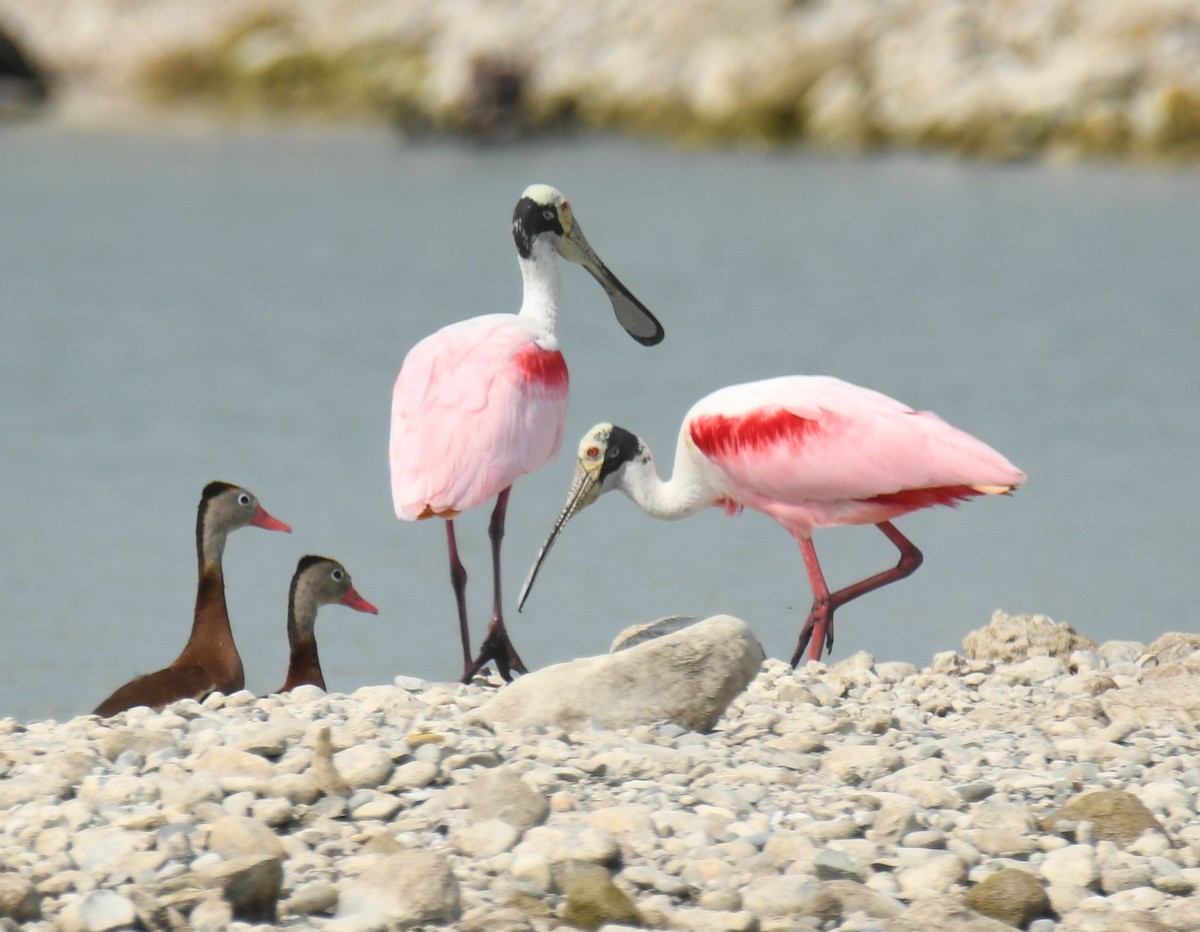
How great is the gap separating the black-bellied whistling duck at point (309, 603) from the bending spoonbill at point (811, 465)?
0.77m

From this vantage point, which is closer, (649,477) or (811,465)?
(811,465)

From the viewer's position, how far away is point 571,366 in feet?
57.0

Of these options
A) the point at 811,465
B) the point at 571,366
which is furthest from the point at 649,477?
the point at 571,366

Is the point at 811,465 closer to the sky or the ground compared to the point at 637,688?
closer to the sky

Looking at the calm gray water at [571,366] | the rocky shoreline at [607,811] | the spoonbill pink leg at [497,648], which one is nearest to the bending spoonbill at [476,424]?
the spoonbill pink leg at [497,648]

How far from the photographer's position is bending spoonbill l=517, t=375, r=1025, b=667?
8555 millimetres

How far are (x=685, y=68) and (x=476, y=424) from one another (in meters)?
27.8

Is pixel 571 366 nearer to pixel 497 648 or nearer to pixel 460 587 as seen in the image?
pixel 460 587

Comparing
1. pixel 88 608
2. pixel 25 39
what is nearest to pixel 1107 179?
pixel 88 608

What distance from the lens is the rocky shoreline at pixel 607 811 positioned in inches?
211

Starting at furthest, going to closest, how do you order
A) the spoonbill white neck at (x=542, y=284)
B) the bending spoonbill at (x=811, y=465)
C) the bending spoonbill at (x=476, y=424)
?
the spoonbill white neck at (x=542, y=284)
the bending spoonbill at (x=811, y=465)
the bending spoonbill at (x=476, y=424)

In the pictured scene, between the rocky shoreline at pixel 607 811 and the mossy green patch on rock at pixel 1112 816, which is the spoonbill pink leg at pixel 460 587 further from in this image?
the mossy green patch on rock at pixel 1112 816

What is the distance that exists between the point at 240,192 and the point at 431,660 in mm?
20518

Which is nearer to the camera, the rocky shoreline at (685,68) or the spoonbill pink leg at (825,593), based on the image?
the spoonbill pink leg at (825,593)
